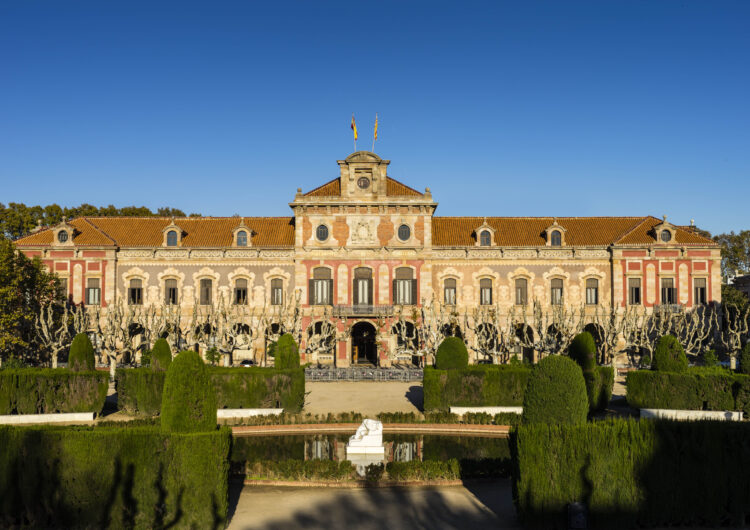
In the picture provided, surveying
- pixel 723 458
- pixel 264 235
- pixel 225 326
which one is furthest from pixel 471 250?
pixel 723 458

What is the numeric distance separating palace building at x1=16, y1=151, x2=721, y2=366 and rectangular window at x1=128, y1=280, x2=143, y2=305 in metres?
0.07

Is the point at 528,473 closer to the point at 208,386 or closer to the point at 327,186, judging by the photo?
the point at 208,386

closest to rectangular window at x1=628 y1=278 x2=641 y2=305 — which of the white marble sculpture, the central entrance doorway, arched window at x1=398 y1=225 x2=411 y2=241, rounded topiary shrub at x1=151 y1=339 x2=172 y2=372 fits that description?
arched window at x1=398 y1=225 x2=411 y2=241

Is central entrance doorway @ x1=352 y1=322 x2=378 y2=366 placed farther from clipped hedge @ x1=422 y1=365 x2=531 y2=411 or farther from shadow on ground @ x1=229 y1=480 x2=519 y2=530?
shadow on ground @ x1=229 y1=480 x2=519 y2=530

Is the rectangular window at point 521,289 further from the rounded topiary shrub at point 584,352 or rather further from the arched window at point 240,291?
the arched window at point 240,291

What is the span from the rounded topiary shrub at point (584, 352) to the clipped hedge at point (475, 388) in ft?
11.0

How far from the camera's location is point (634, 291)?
45.5 metres

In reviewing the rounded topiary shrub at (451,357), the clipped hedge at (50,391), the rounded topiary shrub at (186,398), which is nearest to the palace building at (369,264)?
the rounded topiary shrub at (451,357)

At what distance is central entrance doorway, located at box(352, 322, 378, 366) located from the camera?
46.1 m

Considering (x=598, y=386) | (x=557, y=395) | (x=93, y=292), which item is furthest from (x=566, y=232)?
(x=557, y=395)

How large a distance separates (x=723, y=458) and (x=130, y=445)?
12.6 m

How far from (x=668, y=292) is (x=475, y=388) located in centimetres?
2520

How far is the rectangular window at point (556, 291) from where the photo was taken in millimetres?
45750

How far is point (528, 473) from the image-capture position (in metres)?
13.1
